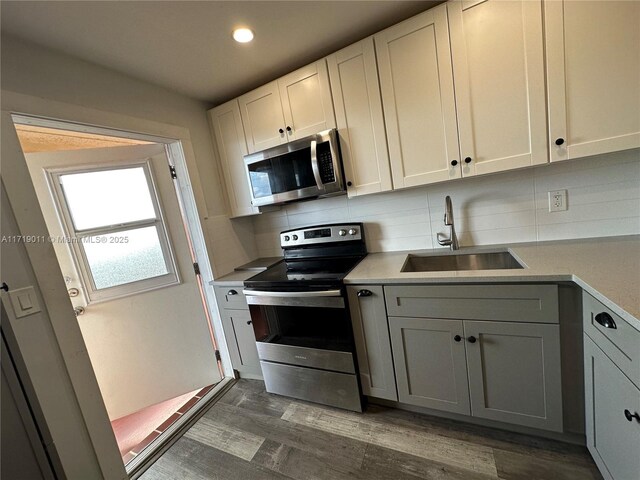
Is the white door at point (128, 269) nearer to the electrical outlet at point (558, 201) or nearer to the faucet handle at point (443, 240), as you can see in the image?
the faucet handle at point (443, 240)

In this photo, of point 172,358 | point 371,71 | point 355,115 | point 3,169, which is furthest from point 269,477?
point 371,71

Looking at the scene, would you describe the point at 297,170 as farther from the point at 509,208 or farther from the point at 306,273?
the point at 509,208

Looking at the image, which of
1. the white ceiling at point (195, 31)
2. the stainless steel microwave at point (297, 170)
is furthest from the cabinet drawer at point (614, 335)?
the white ceiling at point (195, 31)

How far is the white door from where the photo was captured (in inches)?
70.9

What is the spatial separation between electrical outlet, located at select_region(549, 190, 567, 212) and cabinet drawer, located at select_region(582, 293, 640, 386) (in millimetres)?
695

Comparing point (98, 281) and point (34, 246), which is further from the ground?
point (34, 246)

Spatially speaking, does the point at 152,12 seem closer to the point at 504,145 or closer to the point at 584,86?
the point at 504,145

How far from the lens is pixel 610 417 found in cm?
99

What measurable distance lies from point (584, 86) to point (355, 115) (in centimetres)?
110

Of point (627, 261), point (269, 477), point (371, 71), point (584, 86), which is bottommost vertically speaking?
point (269, 477)

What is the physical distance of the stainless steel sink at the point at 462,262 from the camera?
1624mm

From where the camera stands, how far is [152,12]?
3.94ft

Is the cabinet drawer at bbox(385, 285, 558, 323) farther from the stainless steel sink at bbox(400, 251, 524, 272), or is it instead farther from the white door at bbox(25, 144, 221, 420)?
the white door at bbox(25, 144, 221, 420)

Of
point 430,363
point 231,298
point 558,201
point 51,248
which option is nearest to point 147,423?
point 231,298
